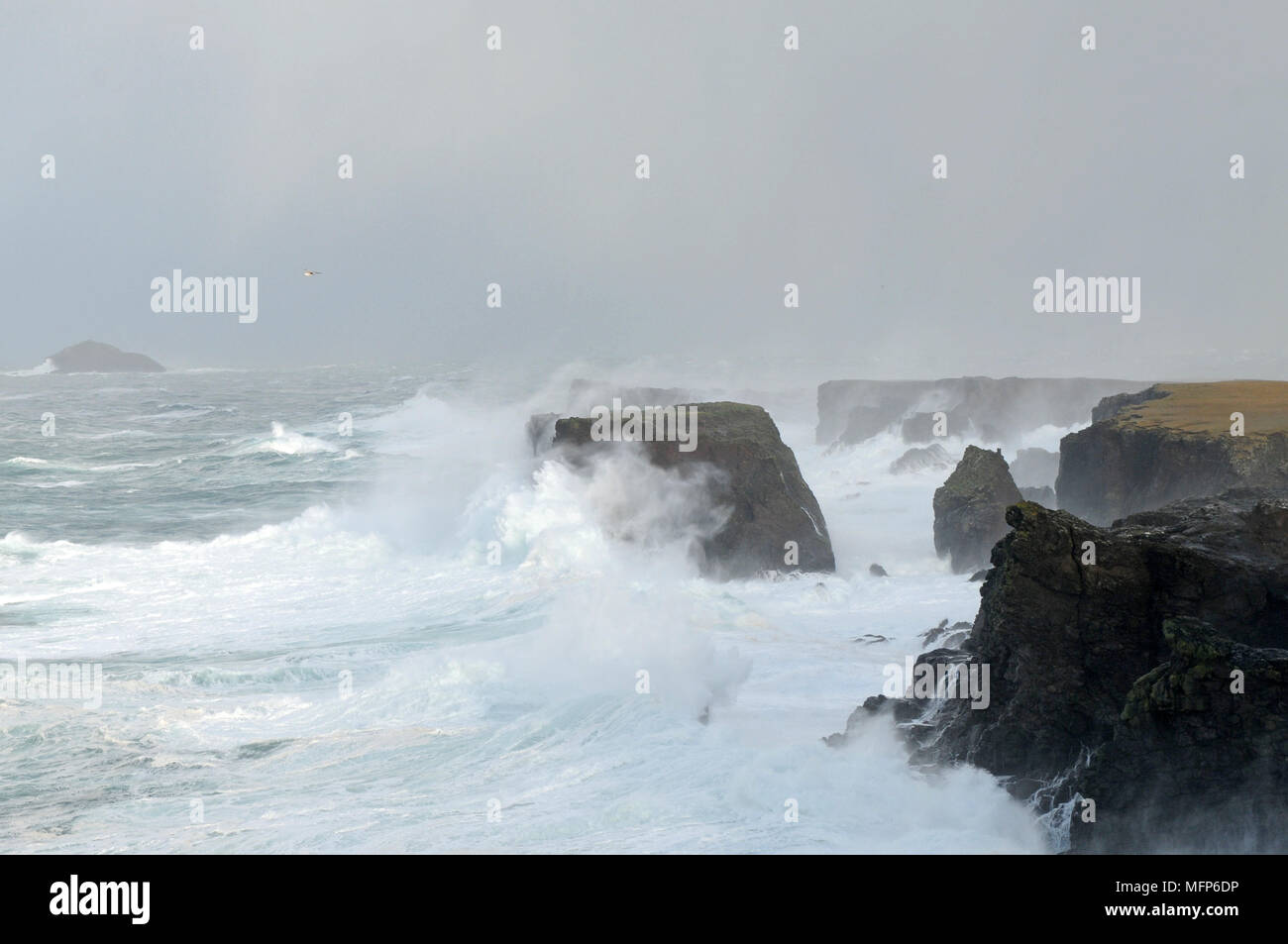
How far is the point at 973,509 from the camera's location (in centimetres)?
2241

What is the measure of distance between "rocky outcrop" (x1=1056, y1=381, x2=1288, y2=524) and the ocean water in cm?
368

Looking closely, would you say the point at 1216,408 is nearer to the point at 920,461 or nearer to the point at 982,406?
the point at 920,461

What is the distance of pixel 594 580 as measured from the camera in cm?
1989

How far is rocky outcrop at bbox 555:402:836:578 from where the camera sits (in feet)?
73.6

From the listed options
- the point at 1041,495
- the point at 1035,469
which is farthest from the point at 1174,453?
the point at 1035,469

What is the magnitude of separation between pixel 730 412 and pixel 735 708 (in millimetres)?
12139

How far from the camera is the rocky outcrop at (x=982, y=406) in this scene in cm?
4403

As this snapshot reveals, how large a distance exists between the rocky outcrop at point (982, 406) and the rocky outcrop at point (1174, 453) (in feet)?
56.5

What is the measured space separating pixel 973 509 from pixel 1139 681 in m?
13.3

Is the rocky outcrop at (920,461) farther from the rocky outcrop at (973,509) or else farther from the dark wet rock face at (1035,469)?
the rocky outcrop at (973,509)

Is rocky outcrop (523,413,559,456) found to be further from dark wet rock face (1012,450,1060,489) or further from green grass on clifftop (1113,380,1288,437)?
green grass on clifftop (1113,380,1288,437)
